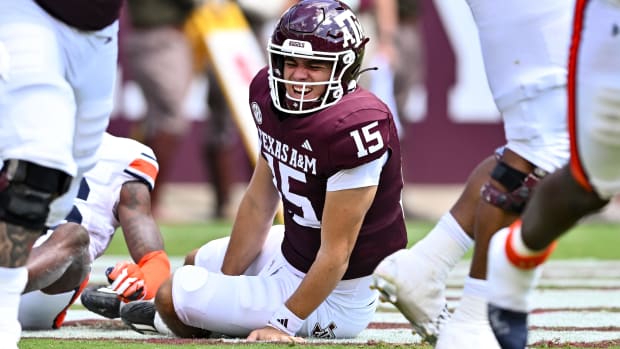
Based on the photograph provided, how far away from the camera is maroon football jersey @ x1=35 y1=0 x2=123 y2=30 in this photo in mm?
3189

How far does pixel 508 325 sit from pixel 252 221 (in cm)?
143

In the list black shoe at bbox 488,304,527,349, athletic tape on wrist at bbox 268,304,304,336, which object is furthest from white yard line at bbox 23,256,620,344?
black shoe at bbox 488,304,527,349

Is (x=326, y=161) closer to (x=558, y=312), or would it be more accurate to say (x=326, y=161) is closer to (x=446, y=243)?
(x=446, y=243)

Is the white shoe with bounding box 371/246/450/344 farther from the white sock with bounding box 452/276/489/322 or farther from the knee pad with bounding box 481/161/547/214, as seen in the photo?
the knee pad with bounding box 481/161/547/214

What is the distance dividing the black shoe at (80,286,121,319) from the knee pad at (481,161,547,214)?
1.52 m

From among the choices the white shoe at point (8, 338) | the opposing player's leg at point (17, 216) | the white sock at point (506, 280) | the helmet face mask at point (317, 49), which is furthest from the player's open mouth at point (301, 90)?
the white shoe at point (8, 338)

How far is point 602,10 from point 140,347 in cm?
156

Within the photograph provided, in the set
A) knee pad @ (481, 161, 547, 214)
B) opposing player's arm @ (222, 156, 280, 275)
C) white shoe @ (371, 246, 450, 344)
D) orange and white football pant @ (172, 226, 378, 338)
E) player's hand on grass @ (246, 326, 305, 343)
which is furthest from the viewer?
opposing player's arm @ (222, 156, 280, 275)

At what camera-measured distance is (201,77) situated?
10.4 metres

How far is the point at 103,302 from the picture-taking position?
4395 mm

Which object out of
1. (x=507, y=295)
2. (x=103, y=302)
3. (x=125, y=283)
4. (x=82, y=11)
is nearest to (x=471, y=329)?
(x=507, y=295)

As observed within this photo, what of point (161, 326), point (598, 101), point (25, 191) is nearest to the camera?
point (598, 101)

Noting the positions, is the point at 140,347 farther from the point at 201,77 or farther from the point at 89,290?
the point at 201,77

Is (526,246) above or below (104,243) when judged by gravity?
above
